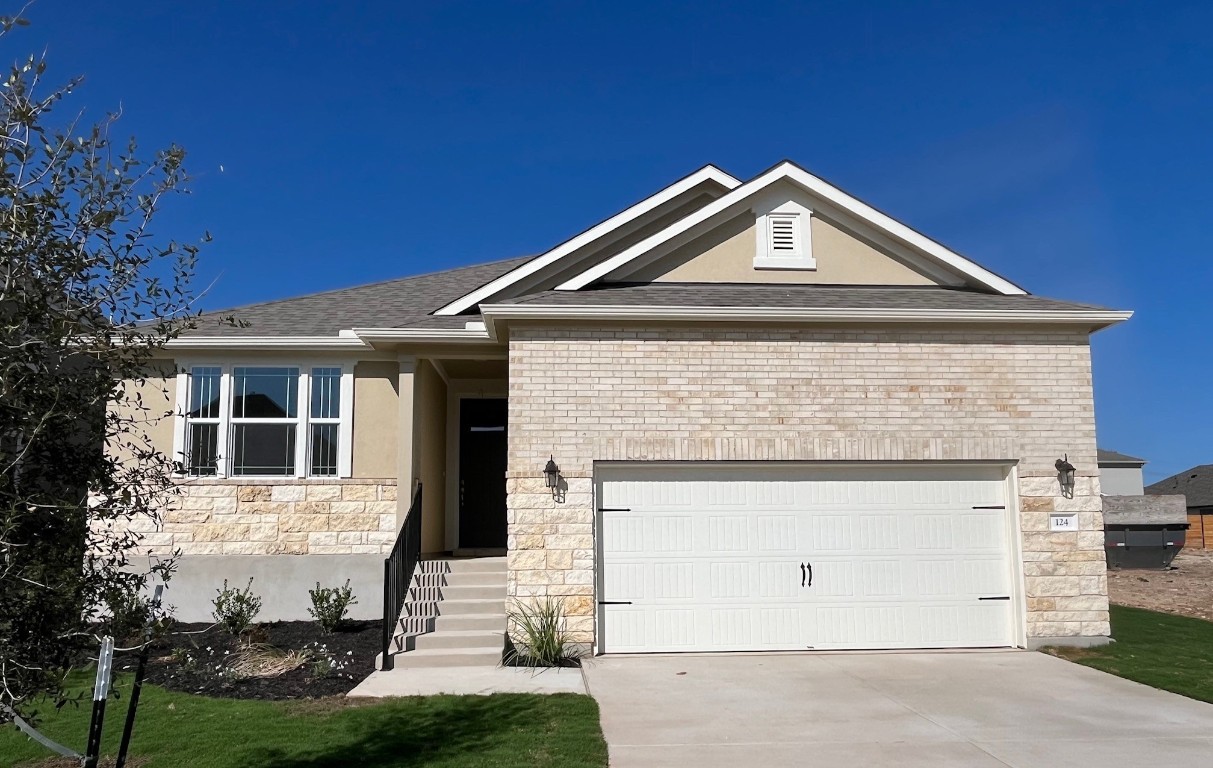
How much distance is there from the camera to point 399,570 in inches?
433

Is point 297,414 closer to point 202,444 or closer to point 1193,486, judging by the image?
point 202,444

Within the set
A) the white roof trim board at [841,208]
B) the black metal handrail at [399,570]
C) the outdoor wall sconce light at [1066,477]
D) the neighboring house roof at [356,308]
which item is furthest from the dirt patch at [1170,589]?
the neighboring house roof at [356,308]

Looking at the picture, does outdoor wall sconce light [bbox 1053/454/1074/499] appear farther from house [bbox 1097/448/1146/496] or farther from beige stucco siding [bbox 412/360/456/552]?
house [bbox 1097/448/1146/496]

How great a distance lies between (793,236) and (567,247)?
3.03 m

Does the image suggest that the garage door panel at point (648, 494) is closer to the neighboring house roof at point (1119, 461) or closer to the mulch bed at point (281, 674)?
the mulch bed at point (281, 674)

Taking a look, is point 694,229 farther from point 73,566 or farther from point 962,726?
point 73,566

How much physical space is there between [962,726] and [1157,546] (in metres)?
22.1

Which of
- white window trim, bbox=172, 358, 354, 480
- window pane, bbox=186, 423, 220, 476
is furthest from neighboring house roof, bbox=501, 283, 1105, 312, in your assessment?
window pane, bbox=186, 423, 220, 476

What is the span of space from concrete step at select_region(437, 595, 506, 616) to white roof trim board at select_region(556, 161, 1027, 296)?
13.3 feet

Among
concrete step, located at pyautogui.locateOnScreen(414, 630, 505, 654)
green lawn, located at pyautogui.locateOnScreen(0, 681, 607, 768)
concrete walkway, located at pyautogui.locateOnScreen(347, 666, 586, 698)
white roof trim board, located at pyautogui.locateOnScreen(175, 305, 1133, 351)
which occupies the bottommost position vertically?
green lawn, located at pyautogui.locateOnScreen(0, 681, 607, 768)

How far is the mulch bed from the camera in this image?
923 centimetres

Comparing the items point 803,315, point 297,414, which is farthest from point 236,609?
point 803,315

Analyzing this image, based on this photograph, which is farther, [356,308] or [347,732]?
[356,308]

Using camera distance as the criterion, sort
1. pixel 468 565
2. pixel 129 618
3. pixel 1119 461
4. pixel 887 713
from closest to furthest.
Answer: pixel 129 618 < pixel 887 713 < pixel 468 565 < pixel 1119 461
